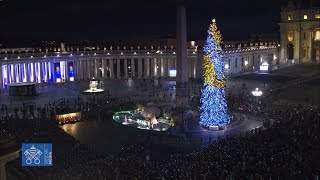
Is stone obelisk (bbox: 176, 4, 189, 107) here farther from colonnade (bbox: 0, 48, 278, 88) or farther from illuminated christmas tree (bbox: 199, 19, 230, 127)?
colonnade (bbox: 0, 48, 278, 88)

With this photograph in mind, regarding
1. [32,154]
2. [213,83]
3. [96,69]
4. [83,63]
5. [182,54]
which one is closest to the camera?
[32,154]

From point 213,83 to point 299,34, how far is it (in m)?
60.1

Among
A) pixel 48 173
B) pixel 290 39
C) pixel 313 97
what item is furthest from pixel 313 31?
pixel 48 173

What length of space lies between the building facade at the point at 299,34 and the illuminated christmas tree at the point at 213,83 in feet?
185

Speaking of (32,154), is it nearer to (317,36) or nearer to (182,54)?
(182,54)

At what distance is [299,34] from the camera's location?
Result: 8694 centimetres

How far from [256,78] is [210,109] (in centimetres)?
3745

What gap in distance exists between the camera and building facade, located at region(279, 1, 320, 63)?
84000 mm

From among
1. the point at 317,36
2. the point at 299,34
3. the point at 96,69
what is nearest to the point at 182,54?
the point at 96,69

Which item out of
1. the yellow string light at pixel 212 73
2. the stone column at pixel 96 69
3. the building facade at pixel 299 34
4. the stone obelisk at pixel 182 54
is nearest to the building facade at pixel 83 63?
the stone column at pixel 96 69

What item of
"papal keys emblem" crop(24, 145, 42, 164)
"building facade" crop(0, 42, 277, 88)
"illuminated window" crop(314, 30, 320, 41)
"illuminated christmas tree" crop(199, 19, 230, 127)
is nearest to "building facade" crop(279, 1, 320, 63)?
"illuminated window" crop(314, 30, 320, 41)

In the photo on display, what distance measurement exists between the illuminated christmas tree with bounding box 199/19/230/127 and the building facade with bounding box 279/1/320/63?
56454 millimetres

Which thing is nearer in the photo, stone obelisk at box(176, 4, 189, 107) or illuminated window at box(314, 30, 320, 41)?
stone obelisk at box(176, 4, 189, 107)

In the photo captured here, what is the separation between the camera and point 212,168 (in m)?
20.6
